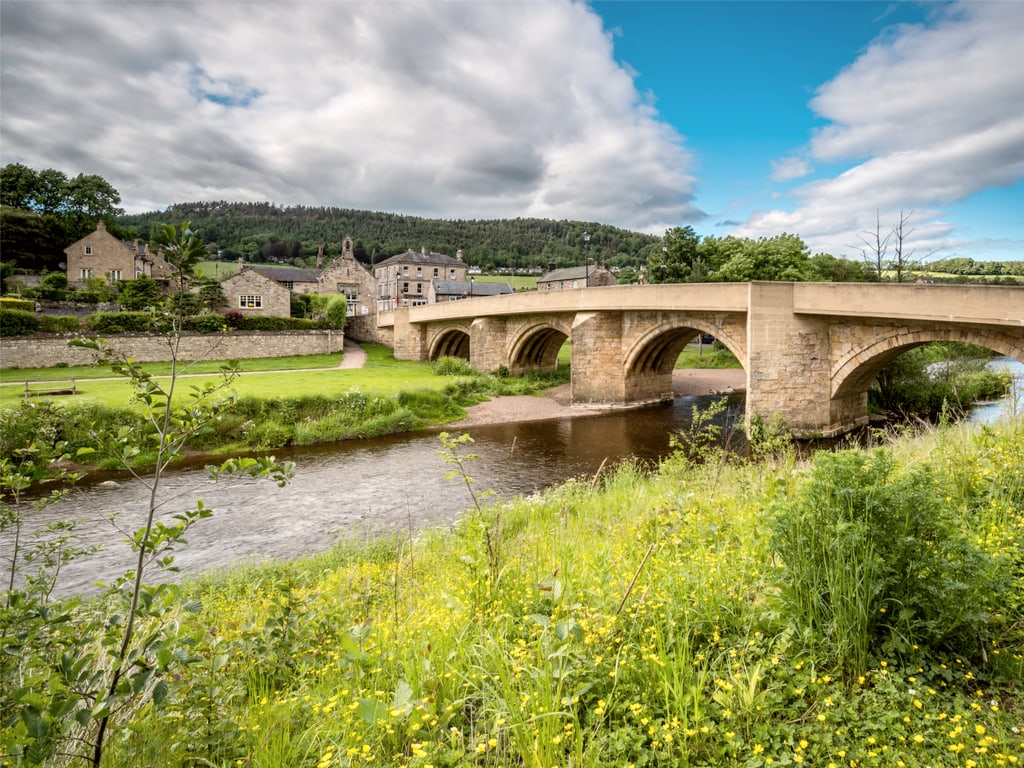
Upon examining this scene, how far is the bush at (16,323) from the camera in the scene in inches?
923

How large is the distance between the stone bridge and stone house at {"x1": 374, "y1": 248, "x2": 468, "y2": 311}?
3220 cm

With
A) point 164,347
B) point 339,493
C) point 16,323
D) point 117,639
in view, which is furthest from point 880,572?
point 16,323

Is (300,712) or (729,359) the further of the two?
(729,359)

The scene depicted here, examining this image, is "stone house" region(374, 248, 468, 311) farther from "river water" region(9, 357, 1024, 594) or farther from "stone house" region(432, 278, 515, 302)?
"river water" region(9, 357, 1024, 594)

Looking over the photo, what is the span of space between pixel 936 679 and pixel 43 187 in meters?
70.2

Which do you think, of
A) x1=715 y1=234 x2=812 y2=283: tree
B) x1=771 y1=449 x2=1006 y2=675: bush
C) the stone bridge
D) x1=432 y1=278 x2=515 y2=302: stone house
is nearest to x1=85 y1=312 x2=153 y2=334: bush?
the stone bridge

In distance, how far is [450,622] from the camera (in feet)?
9.71

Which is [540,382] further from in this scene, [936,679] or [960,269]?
[936,679]

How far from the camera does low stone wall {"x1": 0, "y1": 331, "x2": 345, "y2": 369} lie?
77.2 feet

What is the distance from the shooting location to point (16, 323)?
78.1 ft

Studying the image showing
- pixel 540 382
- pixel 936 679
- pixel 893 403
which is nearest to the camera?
pixel 936 679

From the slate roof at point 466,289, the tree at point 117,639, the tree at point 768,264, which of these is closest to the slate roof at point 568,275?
the slate roof at point 466,289

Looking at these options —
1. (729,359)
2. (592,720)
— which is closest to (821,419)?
(592,720)

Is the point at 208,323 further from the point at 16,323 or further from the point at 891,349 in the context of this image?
the point at 891,349
